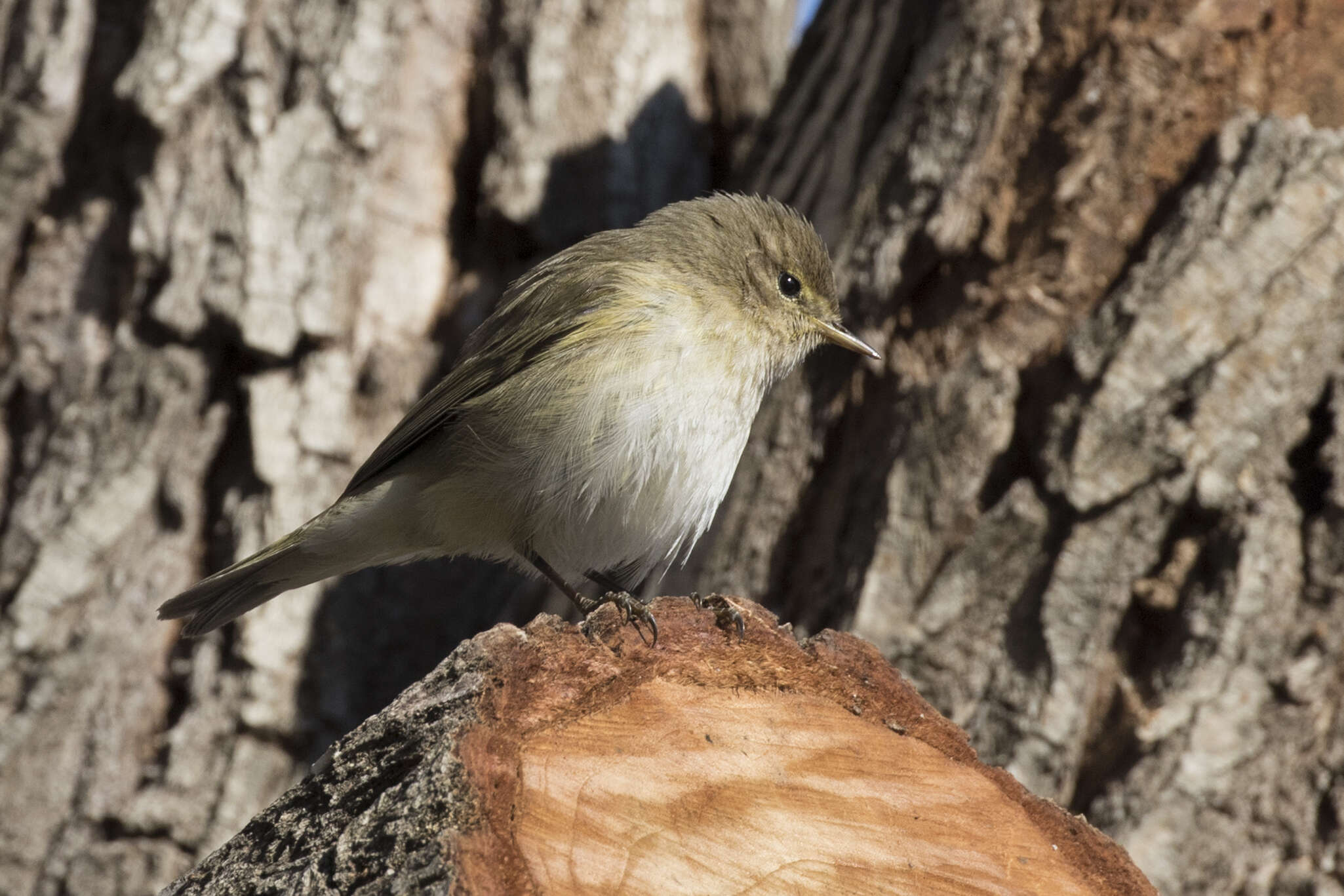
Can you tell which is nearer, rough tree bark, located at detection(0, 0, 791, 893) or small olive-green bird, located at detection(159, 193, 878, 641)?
small olive-green bird, located at detection(159, 193, 878, 641)

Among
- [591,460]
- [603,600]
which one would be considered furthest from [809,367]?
[603,600]

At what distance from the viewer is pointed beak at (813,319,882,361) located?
13.9 feet

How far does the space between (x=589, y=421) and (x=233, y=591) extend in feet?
4.44

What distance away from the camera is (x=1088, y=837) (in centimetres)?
254

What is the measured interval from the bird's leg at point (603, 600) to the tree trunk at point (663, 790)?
0.04 meters

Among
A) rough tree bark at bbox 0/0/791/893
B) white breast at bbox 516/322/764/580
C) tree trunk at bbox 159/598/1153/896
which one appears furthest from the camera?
rough tree bark at bbox 0/0/791/893

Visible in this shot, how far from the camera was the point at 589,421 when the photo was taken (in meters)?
3.80

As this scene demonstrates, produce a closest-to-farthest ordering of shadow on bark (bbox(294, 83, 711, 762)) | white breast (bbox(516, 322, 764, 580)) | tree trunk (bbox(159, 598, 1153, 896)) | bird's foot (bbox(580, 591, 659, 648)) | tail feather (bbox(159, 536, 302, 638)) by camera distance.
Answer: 1. tree trunk (bbox(159, 598, 1153, 896))
2. bird's foot (bbox(580, 591, 659, 648))
3. white breast (bbox(516, 322, 764, 580))
4. tail feather (bbox(159, 536, 302, 638))
5. shadow on bark (bbox(294, 83, 711, 762))

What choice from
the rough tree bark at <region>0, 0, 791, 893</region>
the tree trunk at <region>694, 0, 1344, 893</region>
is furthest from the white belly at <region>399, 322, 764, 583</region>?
the rough tree bark at <region>0, 0, 791, 893</region>

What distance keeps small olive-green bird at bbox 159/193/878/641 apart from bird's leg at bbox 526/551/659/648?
1 cm

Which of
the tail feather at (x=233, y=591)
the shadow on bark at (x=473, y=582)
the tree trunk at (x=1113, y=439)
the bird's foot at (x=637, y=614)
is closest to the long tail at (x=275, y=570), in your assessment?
the tail feather at (x=233, y=591)

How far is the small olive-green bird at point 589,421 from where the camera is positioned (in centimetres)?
385

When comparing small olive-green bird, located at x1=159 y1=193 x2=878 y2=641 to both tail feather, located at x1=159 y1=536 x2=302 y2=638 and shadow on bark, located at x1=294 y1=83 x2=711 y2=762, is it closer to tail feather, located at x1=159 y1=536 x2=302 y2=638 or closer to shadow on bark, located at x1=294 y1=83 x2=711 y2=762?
tail feather, located at x1=159 y1=536 x2=302 y2=638

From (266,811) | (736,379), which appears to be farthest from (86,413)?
(266,811)
